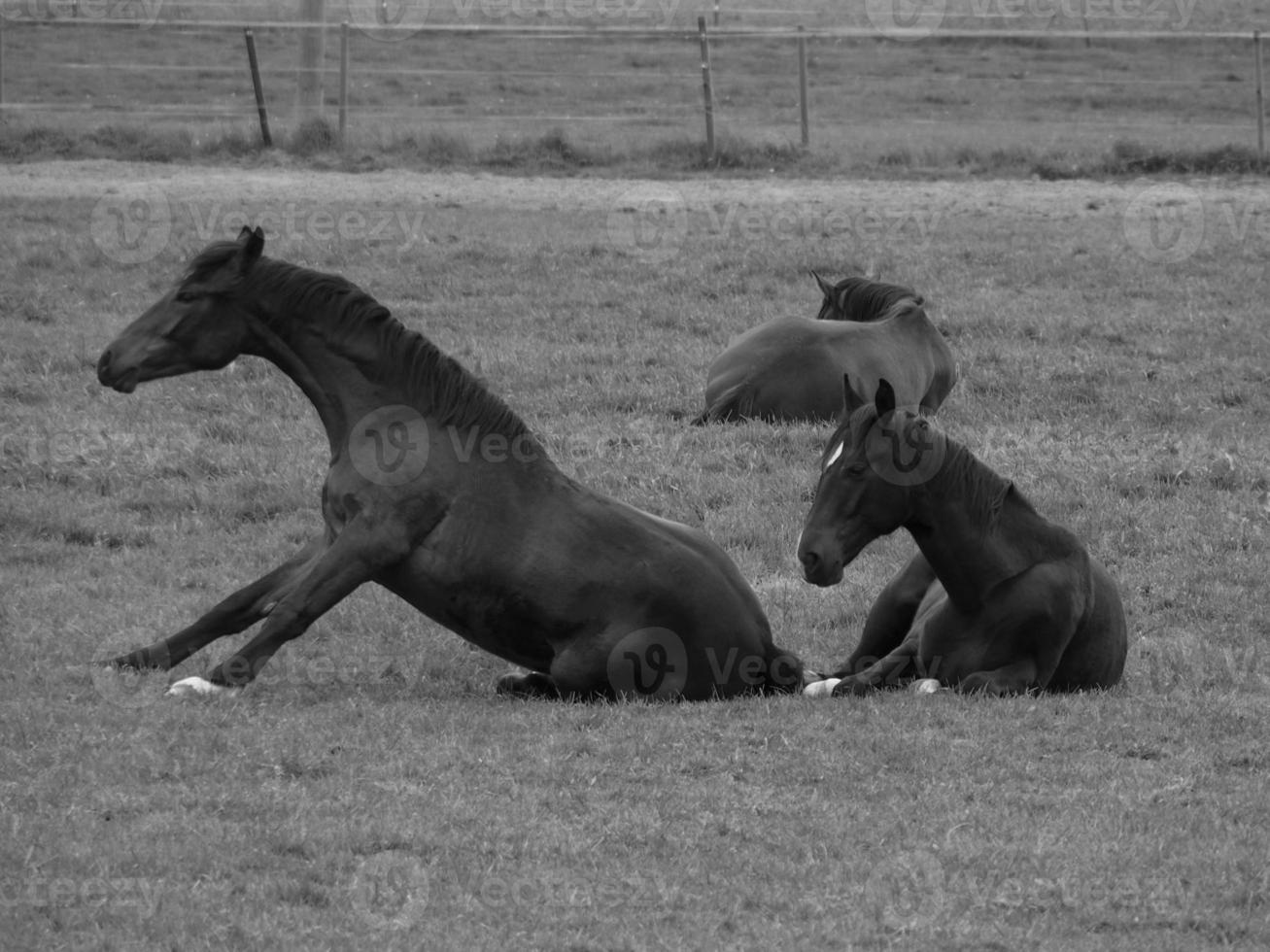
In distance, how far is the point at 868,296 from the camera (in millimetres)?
14391

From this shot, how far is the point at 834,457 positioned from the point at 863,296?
6.50 metres

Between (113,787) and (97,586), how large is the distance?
3.66 metres

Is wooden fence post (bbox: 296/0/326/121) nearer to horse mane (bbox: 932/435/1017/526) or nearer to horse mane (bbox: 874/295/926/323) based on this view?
horse mane (bbox: 874/295/926/323)

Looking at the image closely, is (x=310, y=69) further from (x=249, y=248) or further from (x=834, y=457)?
(x=834, y=457)

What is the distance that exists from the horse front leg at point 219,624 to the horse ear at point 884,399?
2.57 m

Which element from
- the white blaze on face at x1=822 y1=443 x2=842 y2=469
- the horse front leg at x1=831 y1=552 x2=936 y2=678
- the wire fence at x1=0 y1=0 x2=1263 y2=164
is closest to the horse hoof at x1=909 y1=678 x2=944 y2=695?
the horse front leg at x1=831 y1=552 x2=936 y2=678

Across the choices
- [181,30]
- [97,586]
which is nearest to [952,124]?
[181,30]

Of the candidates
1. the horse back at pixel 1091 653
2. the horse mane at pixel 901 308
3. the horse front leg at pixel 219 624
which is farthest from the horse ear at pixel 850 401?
the horse mane at pixel 901 308

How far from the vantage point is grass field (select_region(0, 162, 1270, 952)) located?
18.6 feet

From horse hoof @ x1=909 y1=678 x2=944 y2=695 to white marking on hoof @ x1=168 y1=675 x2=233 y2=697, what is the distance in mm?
2981

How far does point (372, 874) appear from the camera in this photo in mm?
5738

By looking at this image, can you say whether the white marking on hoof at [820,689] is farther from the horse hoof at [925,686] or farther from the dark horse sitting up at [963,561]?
the horse hoof at [925,686]

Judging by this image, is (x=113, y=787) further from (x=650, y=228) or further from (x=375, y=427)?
(x=650, y=228)

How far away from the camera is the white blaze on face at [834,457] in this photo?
26.4 ft
